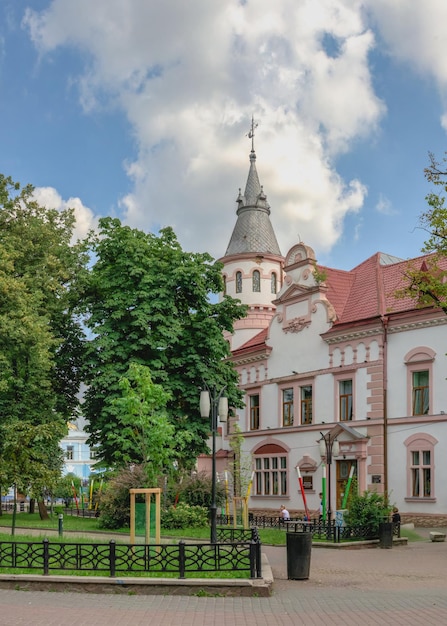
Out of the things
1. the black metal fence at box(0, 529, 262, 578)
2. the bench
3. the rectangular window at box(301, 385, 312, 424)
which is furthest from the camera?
the rectangular window at box(301, 385, 312, 424)

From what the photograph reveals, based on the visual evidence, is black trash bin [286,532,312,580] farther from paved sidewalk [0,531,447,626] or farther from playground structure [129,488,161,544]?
playground structure [129,488,161,544]

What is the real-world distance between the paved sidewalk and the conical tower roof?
129 ft

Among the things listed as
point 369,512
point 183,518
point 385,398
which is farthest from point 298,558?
point 385,398

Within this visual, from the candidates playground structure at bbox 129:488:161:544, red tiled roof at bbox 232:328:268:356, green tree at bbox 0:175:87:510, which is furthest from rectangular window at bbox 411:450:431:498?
playground structure at bbox 129:488:161:544

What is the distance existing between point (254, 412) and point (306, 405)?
487 centimetres

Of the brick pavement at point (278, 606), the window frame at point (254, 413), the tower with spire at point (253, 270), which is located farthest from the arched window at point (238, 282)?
the brick pavement at point (278, 606)

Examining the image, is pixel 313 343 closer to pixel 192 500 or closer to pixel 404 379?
pixel 404 379

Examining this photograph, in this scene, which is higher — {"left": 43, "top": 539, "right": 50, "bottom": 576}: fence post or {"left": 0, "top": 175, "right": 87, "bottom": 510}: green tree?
{"left": 0, "top": 175, "right": 87, "bottom": 510}: green tree

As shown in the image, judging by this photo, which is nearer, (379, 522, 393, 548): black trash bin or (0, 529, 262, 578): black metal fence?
(0, 529, 262, 578): black metal fence

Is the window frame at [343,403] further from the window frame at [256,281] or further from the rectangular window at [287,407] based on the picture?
the window frame at [256,281]

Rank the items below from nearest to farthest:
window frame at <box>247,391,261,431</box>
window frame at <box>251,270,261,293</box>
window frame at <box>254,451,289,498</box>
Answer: window frame at <box>254,451,289,498</box> → window frame at <box>247,391,261,431</box> → window frame at <box>251,270,261,293</box>

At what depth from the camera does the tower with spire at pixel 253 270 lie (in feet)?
174

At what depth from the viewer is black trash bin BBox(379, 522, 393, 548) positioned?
24.6 metres

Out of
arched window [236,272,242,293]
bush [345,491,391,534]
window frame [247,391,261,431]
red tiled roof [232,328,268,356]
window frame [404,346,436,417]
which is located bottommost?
bush [345,491,391,534]
